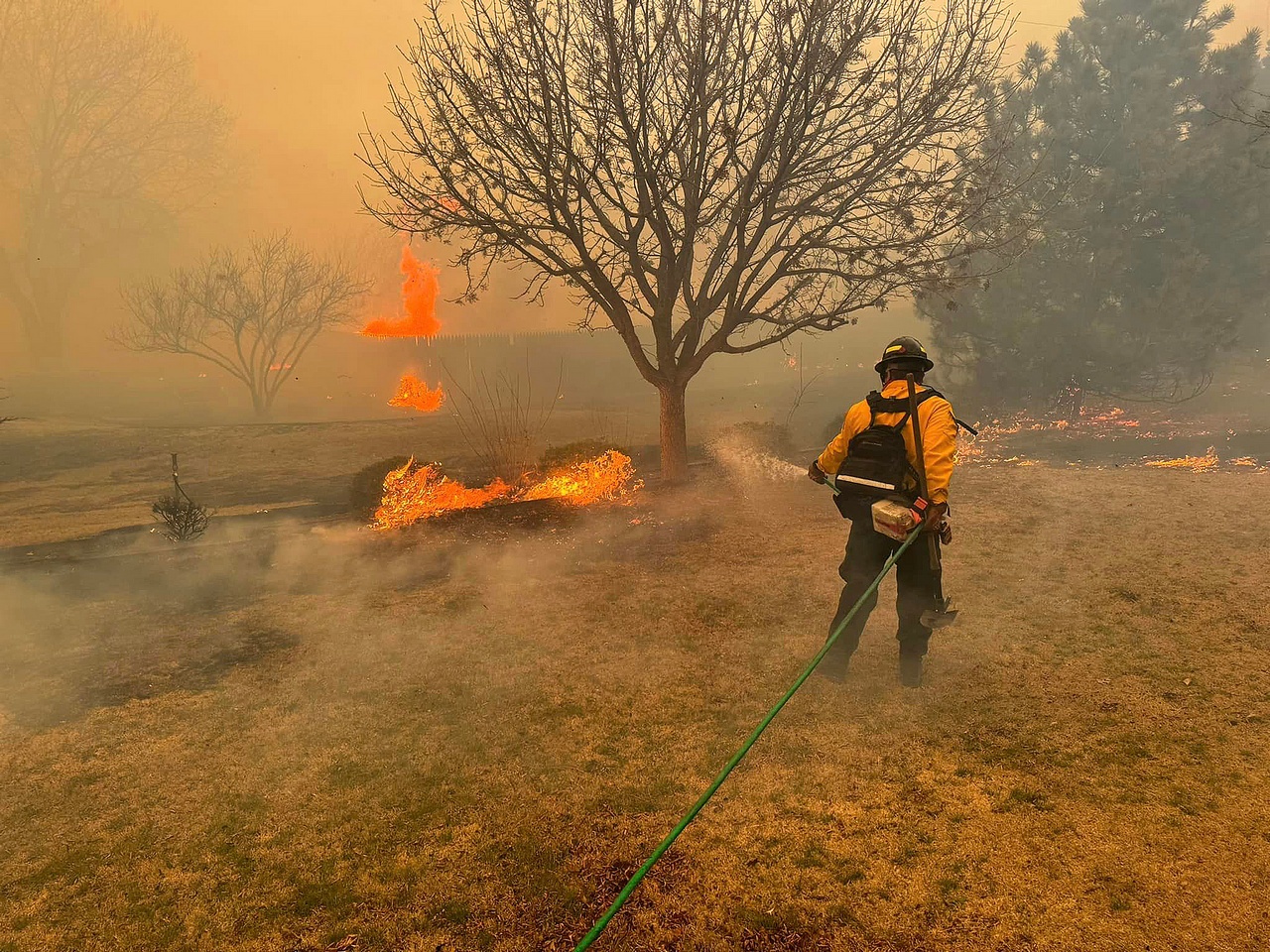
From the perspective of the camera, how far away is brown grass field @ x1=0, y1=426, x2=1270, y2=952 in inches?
114

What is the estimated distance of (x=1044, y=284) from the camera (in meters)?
20.2

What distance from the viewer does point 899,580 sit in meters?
4.50

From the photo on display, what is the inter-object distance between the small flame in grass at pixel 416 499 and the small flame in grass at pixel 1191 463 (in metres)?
12.5

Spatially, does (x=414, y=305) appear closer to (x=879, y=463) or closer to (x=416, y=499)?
(x=416, y=499)

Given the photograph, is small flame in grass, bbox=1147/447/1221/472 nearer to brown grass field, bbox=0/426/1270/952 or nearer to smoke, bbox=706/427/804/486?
brown grass field, bbox=0/426/1270/952

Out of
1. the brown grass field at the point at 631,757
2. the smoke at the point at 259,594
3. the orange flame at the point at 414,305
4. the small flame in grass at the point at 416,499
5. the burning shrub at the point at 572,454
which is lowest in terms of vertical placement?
the brown grass field at the point at 631,757

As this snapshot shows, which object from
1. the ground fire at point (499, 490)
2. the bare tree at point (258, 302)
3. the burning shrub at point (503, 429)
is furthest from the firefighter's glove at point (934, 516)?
the bare tree at point (258, 302)

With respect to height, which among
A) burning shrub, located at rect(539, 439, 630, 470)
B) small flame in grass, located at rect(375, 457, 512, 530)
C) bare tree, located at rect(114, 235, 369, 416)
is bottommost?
small flame in grass, located at rect(375, 457, 512, 530)

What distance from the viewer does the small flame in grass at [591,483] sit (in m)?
10.6

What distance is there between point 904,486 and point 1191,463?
Result: 481 inches

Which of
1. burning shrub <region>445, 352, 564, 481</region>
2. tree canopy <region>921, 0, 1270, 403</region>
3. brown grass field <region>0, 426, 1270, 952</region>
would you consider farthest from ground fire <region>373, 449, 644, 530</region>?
tree canopy <region>921, 0, 1270, 403</region>

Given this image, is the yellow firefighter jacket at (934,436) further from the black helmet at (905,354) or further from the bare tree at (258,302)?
the bare tree at (258,302)

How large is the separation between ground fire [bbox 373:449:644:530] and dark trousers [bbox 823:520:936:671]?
19.9 feet

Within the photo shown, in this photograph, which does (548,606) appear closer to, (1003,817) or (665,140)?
(1003,817)
